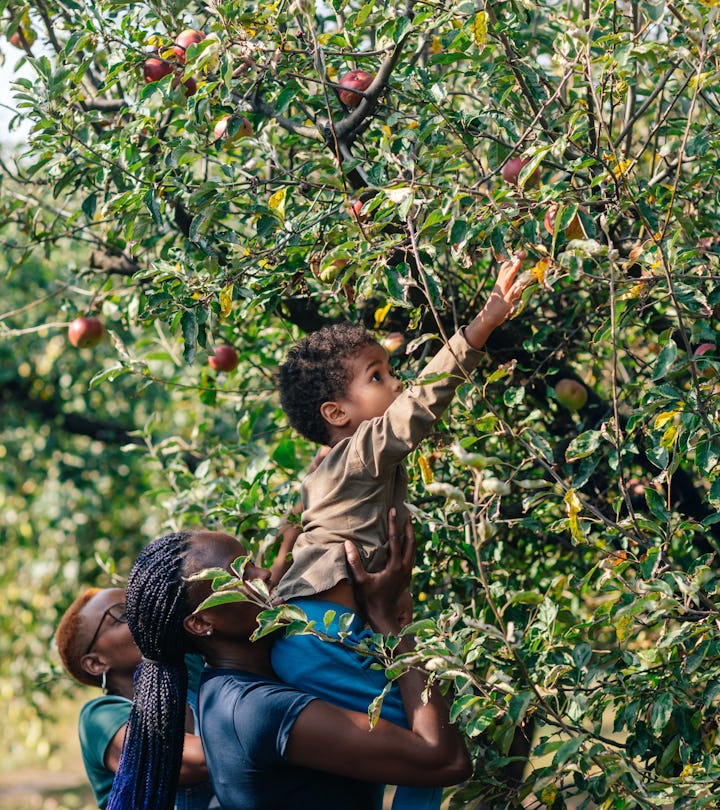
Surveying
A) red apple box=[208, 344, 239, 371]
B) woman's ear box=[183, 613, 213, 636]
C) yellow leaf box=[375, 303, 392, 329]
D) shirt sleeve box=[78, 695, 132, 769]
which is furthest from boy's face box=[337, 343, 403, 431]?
shirt sleeve box=[78, 695, 132, 769]

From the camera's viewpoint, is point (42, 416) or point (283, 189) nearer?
point (283, 189)

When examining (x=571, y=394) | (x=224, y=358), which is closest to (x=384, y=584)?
(x=571, y=394)

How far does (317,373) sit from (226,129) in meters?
0.52

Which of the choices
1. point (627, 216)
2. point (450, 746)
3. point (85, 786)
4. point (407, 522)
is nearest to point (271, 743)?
point (450, 746)

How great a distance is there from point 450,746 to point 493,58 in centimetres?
133

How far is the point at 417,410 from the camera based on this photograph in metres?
1.79

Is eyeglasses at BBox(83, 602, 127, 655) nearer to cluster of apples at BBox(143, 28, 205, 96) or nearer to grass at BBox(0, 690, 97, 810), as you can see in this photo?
cluster of apples at BBox(143, 28, 205, 96)

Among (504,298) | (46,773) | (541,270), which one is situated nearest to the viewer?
(541,270)

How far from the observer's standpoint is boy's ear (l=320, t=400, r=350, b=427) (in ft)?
6.94

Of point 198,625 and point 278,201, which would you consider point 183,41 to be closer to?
point 278,201

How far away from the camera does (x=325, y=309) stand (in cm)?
279

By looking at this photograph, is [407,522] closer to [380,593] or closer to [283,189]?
[380,593]

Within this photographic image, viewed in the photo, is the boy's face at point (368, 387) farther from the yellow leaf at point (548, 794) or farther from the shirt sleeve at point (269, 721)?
the yellow leaf at point (548, 794)

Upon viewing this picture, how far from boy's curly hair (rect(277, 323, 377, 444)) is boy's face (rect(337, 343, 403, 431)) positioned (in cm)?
1
